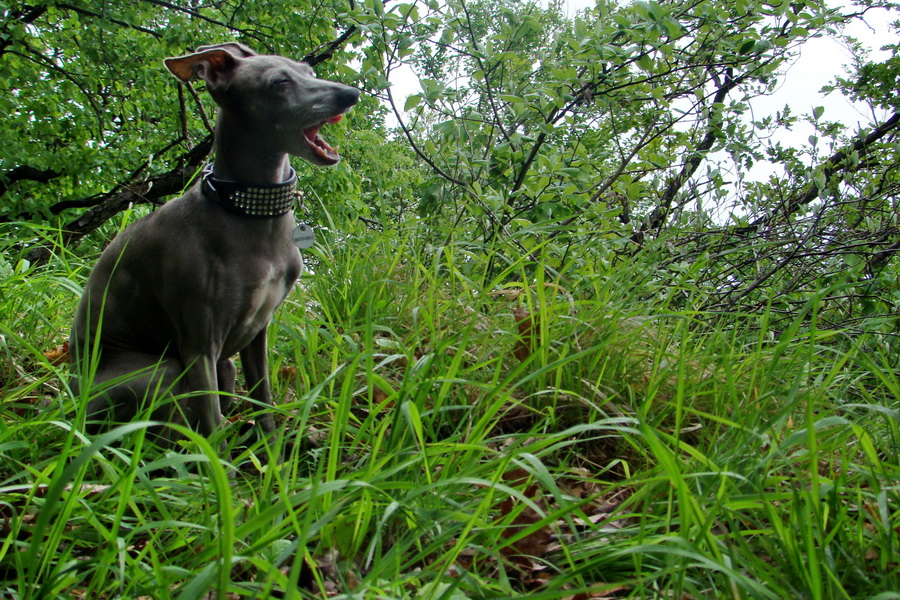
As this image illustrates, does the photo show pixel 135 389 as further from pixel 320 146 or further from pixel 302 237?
pixel 320 146

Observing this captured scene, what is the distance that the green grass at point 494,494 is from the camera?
1278 millimetres

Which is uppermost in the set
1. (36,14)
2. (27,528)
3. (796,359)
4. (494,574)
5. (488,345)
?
(36,14)

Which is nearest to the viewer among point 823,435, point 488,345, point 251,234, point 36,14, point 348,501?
point 348,501

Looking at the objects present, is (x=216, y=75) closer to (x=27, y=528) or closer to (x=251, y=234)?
(x=251, y=234)

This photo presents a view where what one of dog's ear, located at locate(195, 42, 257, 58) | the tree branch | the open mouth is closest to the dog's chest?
the open mouth

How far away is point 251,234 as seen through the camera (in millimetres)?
2125

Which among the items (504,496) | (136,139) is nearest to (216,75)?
(504,496)

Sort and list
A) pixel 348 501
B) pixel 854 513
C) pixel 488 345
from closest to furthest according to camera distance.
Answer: pixel 348 501 < pixel 854 513 < pixel 488 345

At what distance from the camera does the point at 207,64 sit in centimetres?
216

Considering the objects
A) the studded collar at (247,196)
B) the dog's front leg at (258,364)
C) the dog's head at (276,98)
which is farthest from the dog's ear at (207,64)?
the dog's front leg at (258,364)

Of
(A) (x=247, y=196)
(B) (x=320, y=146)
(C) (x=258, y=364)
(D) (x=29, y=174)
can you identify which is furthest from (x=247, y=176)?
(D) (x=29, y=174)

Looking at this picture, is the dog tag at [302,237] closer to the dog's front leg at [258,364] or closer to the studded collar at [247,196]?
the studded collar at [247,196]

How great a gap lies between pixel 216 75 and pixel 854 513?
2.19 meters

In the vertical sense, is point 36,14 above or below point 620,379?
above
